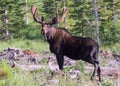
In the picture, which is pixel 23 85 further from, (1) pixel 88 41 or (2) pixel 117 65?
(2) pixel 117 65

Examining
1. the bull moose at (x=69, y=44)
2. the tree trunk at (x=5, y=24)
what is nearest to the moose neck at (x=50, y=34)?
the bull moose at (x=69, y=44)

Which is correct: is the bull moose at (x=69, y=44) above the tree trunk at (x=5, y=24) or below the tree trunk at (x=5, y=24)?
above

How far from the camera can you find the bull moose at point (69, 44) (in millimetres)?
11484

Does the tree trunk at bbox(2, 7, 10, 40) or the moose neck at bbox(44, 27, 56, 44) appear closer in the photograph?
the moose neck at bbox(44, 27, 56, 44)

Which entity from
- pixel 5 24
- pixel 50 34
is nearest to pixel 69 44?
pixel 50 34

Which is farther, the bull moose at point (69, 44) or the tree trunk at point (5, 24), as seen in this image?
the tree trunk at point (5, 24)

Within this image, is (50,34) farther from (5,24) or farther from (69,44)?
(5,24)

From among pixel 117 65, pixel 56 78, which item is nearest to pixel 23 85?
pixel 56 78

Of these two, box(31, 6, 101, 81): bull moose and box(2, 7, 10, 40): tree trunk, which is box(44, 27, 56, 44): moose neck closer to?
box(31, 6, 101, 81): bull moose

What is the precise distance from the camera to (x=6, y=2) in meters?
35.1

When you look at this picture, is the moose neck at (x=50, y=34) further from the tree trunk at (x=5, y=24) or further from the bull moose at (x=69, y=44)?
the tree trunk at (x=5, y=24)

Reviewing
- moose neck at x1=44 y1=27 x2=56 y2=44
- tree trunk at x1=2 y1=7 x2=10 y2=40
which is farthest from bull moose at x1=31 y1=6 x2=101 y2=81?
tree trunk at x1=2 y1=7 x2=10 y2=40

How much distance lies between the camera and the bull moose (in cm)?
1148

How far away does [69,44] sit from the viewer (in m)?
12.1
